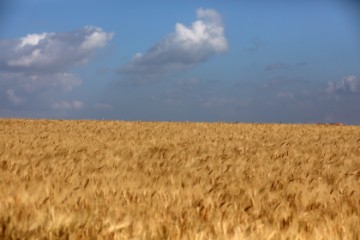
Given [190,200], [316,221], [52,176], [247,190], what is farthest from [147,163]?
[316,221]

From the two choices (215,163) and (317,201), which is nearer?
(317,201)

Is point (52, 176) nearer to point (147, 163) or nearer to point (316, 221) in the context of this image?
point (147, 163)

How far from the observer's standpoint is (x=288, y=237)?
295 cm

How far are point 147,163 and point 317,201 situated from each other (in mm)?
2920

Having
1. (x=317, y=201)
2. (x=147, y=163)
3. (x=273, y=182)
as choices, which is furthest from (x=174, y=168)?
(x=317, y=201)

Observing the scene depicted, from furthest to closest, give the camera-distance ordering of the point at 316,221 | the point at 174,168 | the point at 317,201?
the point at 174,168
the point at 317,201
the point at 316,221

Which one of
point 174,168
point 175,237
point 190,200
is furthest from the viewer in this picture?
point 174,168

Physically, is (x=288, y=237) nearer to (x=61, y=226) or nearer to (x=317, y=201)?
(x=61, y=226)

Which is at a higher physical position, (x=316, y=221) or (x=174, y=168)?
(x=174, y=168)

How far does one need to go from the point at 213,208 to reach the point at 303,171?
317cm

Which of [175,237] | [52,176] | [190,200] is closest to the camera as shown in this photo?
[175,237]

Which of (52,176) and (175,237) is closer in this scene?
(175,237)

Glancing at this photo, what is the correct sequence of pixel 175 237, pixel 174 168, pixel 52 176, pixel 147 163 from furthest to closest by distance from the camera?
1. pixel 147 163
2. pixel 174 168
3. pixel 52 176
4. pixel 175 237

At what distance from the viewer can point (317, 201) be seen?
4.53m
